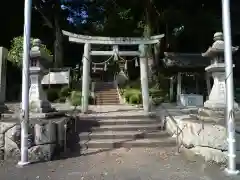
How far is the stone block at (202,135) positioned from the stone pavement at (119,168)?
0.43 metres

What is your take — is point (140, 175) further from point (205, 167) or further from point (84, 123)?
point (84, 123)

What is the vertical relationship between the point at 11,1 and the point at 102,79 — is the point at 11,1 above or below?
above

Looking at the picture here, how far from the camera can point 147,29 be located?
19312 mm

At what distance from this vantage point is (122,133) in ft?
26.6

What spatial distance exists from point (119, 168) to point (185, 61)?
44.9 feet

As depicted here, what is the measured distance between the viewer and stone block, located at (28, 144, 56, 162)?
6.28 m

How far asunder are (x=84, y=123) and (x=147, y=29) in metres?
12.3

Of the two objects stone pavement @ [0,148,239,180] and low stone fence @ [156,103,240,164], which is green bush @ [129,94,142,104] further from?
stone pavement @ [0,148,239,180]

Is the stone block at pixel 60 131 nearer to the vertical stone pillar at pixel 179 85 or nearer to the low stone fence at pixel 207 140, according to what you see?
the low stone fence at pixel 207 140

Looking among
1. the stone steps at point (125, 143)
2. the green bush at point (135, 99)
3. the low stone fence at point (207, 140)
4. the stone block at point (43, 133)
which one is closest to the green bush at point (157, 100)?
the green bush at point (135, 99)

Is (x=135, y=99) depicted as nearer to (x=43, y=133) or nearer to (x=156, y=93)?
(x=156, y=93)

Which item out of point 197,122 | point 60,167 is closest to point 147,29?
point 197,122

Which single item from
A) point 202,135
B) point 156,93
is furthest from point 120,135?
point 156,93

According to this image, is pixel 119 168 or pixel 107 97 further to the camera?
pixel 107 97
